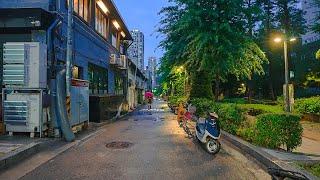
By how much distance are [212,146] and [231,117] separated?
365cm

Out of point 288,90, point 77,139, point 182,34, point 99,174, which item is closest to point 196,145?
point 77,139

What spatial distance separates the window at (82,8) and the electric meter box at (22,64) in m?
7.15

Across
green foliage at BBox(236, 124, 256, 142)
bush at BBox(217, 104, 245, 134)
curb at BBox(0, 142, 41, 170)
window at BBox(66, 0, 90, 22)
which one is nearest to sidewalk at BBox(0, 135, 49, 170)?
curb at BBox(0, 142, 41, 170)

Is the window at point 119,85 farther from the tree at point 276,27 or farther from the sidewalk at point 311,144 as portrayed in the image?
the sidewalk at point 311,144

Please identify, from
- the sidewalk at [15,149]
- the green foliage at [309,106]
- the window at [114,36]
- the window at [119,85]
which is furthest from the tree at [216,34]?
the window at [119,85]

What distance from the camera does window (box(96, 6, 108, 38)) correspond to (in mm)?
28933

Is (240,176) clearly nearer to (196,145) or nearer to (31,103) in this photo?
(196,145)

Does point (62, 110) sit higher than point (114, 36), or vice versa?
point (114, 36)

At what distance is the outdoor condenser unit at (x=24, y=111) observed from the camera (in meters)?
14.1

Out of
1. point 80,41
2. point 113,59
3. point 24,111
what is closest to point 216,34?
point 80,41

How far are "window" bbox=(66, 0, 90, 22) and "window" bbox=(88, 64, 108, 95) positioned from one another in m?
3.32

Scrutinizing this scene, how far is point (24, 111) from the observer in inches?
559

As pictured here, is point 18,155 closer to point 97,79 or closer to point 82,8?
point 82,8

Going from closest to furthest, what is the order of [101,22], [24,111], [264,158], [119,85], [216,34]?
[264,158], [24,111], [216,34], [101,22], [119,85]
